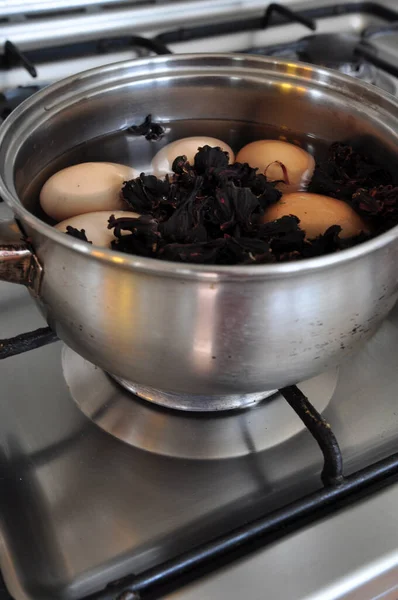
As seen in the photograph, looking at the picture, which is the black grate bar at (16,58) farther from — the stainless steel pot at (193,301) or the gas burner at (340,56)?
the gas burner at (340,56)

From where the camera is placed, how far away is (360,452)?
1.81 feet

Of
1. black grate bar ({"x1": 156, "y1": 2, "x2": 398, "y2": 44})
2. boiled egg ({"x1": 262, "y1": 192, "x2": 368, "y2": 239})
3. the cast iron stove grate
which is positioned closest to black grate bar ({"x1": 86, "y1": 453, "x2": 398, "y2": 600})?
the cast iron stove grate

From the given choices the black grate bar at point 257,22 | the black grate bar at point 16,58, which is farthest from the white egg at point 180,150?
the black grate bar at point 257,22

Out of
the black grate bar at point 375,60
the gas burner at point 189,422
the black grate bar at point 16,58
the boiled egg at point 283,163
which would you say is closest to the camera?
the gas burner at point 189,422

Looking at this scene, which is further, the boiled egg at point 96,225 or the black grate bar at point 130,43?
the black grate bar at point 130,43

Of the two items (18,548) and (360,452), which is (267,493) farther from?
(18,548)

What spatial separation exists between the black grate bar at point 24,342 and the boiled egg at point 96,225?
4.1 inches

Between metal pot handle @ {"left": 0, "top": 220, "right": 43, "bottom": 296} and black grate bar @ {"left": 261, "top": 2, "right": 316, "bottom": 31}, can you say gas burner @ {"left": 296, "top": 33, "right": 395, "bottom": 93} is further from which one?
metal pot handle @ {"left": 0, "top": 220, "right": 43, "bottom": 296}

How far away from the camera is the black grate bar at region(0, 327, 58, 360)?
0.56m

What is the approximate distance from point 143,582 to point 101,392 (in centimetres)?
22

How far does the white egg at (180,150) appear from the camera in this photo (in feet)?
2.37

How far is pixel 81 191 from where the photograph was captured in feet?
2.13

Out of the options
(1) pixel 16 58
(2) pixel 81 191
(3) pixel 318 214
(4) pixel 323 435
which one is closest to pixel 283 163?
(3) pixel 318 214

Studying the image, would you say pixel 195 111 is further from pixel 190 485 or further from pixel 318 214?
pixel 190 485
